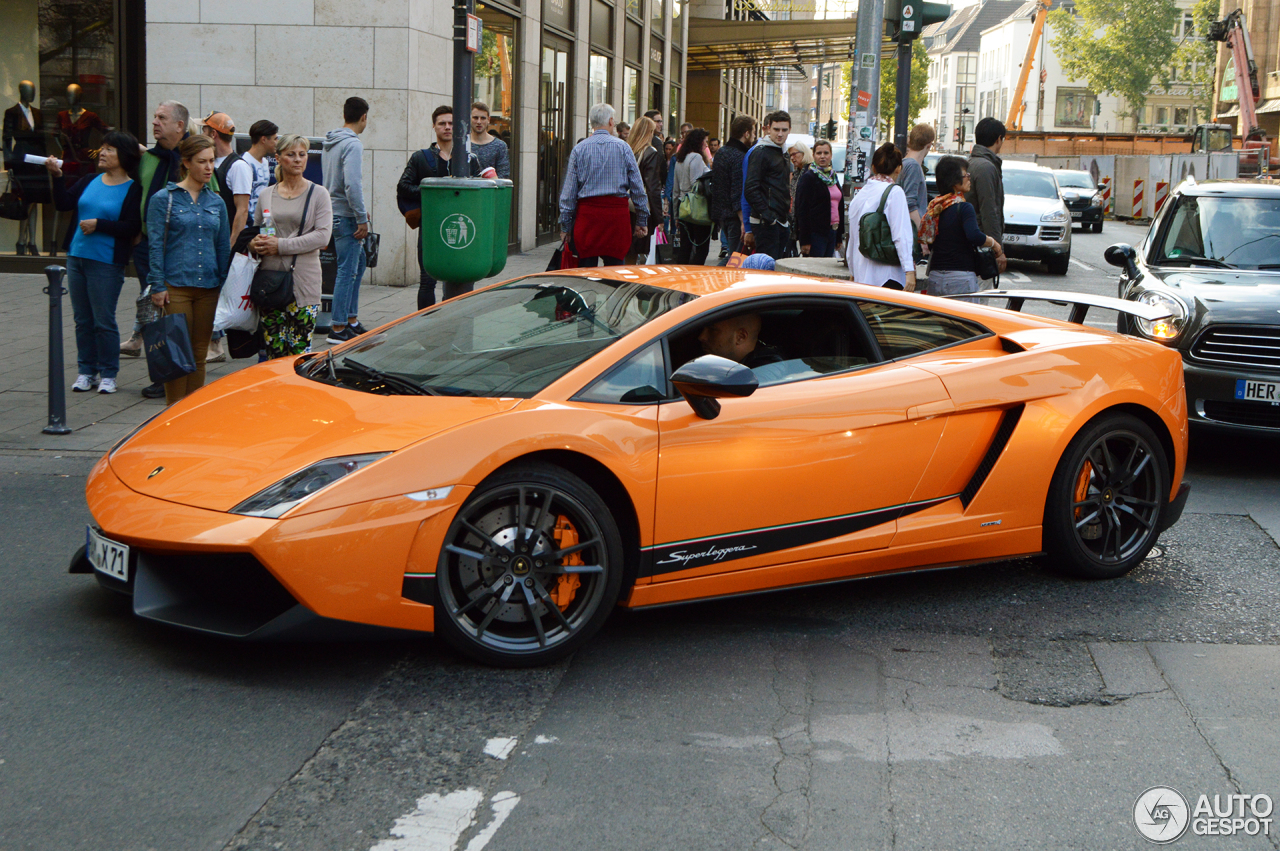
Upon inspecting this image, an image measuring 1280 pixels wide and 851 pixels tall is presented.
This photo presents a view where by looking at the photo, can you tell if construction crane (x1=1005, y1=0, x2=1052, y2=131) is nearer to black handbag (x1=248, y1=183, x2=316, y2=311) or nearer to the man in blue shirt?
the man in blue shirt

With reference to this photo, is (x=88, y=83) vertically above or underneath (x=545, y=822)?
above

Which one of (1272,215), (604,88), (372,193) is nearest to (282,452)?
(1272,215)

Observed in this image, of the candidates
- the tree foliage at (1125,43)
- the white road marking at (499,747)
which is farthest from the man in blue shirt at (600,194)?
the tree foliage at (1125,43)

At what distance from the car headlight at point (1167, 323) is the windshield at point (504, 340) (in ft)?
13.2

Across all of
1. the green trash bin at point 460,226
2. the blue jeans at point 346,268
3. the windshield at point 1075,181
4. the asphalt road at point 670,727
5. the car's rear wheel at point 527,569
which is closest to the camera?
the asphalt road at point 670,727

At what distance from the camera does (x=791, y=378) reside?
4.53 meters

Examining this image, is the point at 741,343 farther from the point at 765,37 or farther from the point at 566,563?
the point at 765,37

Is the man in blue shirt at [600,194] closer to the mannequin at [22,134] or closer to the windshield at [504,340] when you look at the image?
the windshield at [504,340]

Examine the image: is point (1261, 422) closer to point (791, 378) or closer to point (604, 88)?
point (791, 378)

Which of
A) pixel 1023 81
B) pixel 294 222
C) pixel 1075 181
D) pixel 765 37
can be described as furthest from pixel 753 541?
pixel 1023 81

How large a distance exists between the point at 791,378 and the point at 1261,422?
12.8 feet

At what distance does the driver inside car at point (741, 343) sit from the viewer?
4.51 m

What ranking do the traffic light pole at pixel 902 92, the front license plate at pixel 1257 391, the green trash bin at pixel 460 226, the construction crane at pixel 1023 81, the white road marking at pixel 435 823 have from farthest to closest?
1. the construction crane at pixel 1023 81
2. the traffic light pole at pixel 902 92
3. the green trash bin at pixel 460 226
4. the front license plate at pixel 1257 391
5. the white road marking at pixel 435 823

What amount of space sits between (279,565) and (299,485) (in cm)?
25
